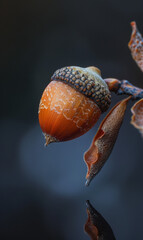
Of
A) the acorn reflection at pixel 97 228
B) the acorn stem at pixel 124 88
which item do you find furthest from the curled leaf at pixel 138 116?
the acorn reflection at pixel 97 228

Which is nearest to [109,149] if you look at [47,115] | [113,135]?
[113,135]

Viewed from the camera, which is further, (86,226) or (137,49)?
(137,49)

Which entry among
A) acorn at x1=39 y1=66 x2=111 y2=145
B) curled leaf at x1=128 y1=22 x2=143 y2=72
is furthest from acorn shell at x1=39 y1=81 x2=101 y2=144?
curled leaf at x1=128 y1=22 x2=143 y2=72

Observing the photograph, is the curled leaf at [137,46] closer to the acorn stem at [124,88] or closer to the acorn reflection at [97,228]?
the acorn stem at [124,88]

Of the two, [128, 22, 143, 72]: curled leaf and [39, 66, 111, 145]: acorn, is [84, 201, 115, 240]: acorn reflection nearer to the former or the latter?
[39, 66, 111, 145]: acorn

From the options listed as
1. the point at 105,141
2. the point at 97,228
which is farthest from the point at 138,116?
the point at 97,228

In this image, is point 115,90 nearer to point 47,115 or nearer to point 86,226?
point 47,115

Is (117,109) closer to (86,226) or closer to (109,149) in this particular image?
(109,149)

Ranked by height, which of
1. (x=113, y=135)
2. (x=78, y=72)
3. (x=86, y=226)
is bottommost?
(x=86, y=226)

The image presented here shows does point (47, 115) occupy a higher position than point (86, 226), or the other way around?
point (47, 115)
